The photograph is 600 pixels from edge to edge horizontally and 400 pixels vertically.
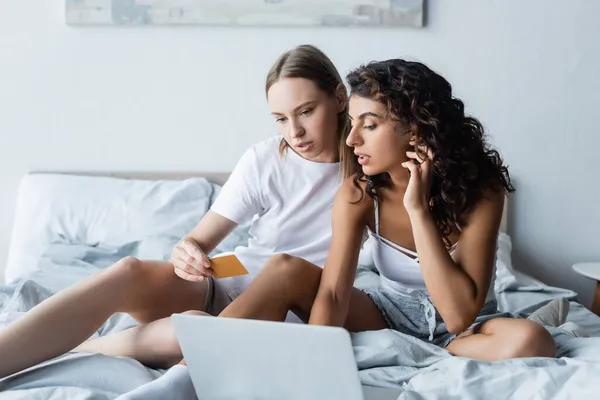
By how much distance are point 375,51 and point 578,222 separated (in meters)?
0.97

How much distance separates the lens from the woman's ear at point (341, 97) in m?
1.87

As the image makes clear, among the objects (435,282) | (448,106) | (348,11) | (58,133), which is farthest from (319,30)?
(435,282)

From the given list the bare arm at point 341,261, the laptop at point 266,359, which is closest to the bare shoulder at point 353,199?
the bare arm at point 341,261

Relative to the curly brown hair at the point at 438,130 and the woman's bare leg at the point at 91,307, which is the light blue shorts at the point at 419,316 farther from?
the woman's bare leg at the point at 91,307

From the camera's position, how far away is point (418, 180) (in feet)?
5.33

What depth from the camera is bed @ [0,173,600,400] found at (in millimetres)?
1336

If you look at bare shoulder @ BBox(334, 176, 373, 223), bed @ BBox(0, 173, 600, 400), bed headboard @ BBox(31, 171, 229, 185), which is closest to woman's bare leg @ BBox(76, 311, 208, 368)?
bed @ BBox(0, 173, 600, 400)

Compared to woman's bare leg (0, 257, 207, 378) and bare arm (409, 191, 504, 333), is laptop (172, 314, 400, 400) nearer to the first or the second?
woman's bare leg (0, 257, 207, 378)

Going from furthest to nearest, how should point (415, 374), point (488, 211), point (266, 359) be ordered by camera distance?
point (488, 211) < point (415, 374) < point (266, 359)

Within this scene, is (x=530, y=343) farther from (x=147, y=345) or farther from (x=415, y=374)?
(x=147, y=345)

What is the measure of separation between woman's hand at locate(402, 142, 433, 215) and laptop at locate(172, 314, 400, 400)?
54 cm

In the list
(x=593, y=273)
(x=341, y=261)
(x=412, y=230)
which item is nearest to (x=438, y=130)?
(x=412, y=230)

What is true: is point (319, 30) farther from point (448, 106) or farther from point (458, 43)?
point (448, 106)

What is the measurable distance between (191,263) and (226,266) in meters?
0.09
